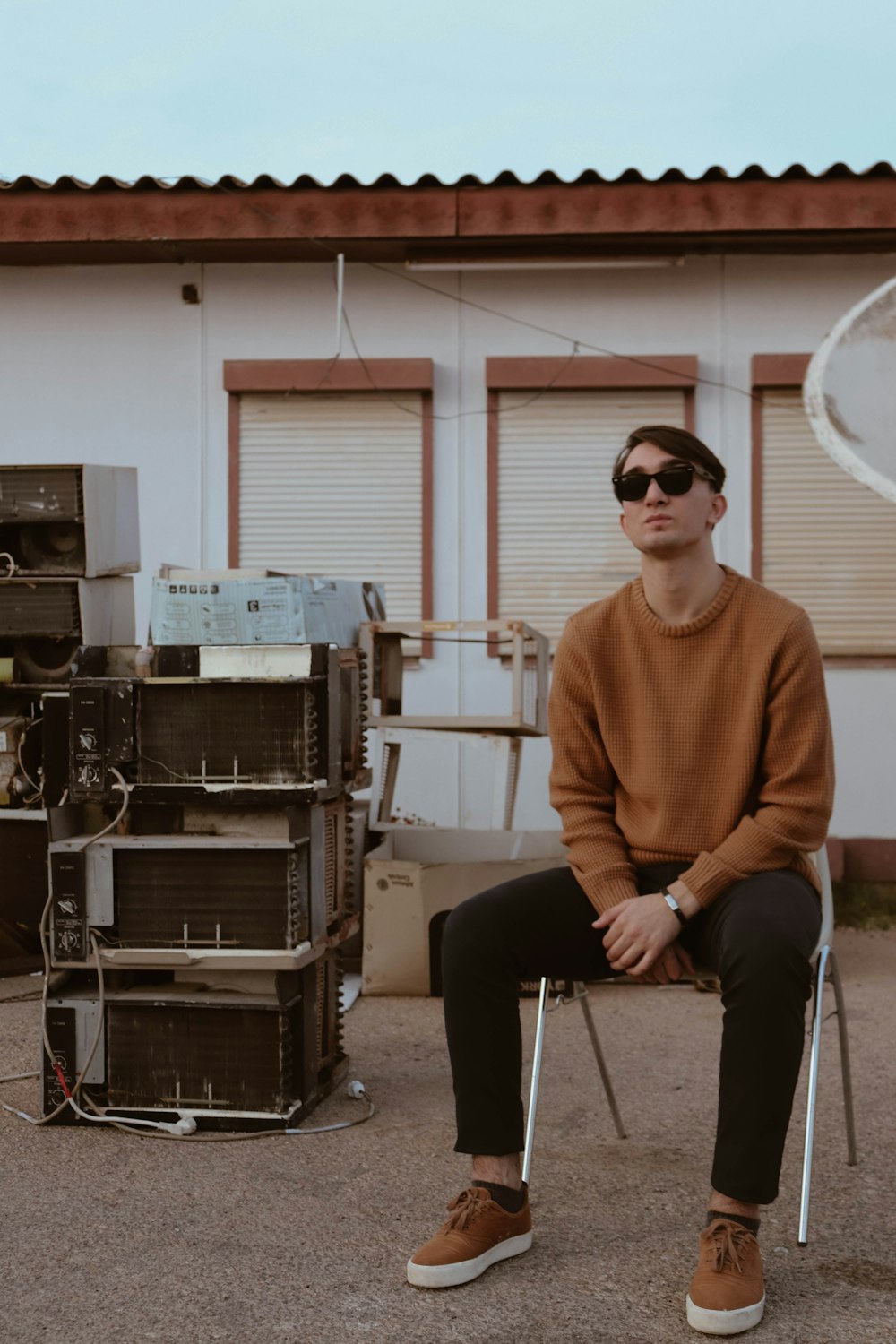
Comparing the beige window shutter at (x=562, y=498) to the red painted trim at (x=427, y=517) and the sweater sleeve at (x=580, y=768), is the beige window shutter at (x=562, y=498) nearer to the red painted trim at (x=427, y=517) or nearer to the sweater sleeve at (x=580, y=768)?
the red painted trim at (x=427, y=517)

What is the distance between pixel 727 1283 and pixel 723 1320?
0.25 feet

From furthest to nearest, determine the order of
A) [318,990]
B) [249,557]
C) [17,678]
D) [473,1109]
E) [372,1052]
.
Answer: [249,557]
[17,678]
[372,1052]
[318,990]
[473,1109]

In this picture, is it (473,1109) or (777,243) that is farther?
(777,243)

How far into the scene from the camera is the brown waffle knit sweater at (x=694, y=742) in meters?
3.34

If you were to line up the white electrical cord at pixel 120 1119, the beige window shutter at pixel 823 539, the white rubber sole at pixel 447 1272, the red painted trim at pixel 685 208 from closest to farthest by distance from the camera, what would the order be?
the white rubber sole at pixel 447 1272 < the white electrical cord at pixel 120 1119 < the red painted trim at pixel 685 208 < the beige window shutter at pixel 823 539

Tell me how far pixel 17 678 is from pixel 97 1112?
7.99 feet

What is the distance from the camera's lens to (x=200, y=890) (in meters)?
4.35

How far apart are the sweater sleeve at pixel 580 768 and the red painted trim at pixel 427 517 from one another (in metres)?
5.13

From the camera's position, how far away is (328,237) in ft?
27.3

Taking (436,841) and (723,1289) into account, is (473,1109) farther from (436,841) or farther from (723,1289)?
(436,841)

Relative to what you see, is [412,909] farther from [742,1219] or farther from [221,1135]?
[742,1219]

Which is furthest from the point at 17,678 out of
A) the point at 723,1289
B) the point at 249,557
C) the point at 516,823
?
the point at 723,1289

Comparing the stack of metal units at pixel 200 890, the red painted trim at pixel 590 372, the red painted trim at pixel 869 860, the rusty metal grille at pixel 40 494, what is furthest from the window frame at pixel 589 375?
the stack of metal units at pixel 200 890

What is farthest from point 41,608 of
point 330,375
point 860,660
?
point 860,660
